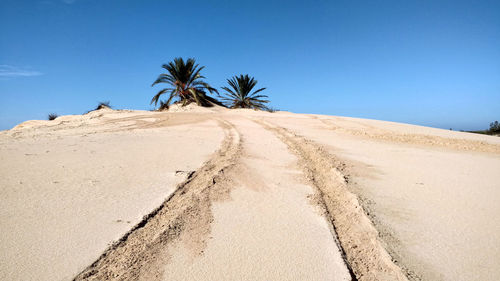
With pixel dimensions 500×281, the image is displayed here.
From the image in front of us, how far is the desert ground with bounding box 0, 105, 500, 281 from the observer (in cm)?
114

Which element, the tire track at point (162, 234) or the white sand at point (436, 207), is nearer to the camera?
the tire track at point (162, 234)

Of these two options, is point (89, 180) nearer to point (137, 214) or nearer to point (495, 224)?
point (137, 214)

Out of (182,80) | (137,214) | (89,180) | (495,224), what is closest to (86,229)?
(137,214)

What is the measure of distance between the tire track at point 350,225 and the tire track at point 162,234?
29.6 inches

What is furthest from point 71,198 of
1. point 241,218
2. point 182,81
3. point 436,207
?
point 182,81

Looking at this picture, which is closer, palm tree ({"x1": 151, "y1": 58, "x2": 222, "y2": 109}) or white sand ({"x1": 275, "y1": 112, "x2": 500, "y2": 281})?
white sand ({"x1": 275, "y1": 112, "x2": 500, "y2": 281})

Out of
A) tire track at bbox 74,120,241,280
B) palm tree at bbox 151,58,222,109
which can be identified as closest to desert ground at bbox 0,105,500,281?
tire track at bbox 74,120,241,280

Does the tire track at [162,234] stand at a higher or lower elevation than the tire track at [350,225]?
lower

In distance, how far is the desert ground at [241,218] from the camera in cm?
114

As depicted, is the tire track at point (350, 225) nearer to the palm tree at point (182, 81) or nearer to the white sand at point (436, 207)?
the white sand at point (436, 207)

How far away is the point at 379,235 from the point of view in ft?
4.67

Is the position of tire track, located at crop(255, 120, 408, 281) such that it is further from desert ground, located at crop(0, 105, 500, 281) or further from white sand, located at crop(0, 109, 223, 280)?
white sand, located at crop(0, 109, 223, 280)

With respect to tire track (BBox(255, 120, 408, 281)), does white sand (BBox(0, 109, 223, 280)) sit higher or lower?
lower

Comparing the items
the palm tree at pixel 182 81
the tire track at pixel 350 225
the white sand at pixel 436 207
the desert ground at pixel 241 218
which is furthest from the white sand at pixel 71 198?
the palm tree at pixel 182 81
